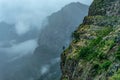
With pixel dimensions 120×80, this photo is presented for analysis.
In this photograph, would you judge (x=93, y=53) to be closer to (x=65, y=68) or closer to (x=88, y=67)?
(x=88, y=67)

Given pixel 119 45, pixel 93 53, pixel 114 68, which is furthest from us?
pixel 93 53

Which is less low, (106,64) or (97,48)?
(97,48)

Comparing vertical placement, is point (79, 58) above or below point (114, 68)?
above

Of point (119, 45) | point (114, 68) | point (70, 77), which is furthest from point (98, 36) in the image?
point (114, 68)

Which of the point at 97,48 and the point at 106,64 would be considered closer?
the point at 106,64

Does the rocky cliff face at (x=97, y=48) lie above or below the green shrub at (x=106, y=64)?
above

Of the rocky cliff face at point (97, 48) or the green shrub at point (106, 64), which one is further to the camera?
the rocky cliff face at point (97, 48)

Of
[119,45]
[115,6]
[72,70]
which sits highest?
[115,6]

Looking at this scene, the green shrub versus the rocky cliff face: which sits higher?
the rocky cliff face
